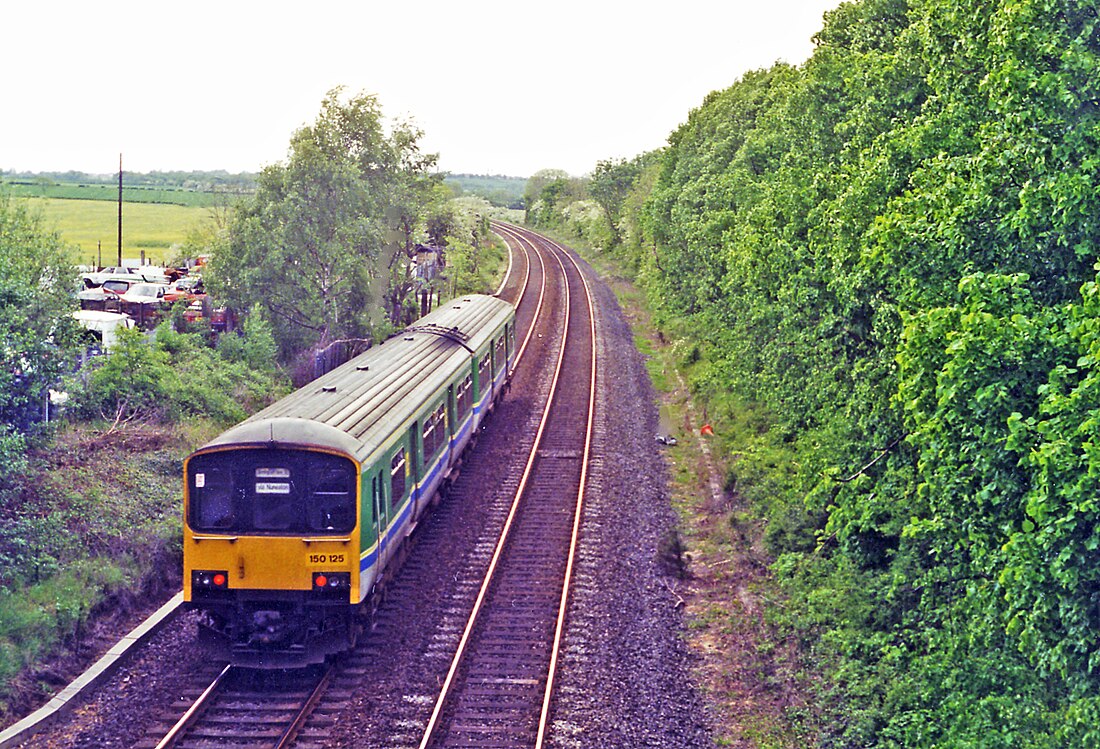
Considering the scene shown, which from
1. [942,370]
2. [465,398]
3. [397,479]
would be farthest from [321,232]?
[942,370]

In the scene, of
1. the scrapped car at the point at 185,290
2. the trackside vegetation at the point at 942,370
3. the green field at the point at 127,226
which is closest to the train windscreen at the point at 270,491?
the trackside vegetation at the point at 942,370

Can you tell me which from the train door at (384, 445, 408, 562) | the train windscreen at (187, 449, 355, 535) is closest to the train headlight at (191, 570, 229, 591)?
the train windscreen at (187, 449, 355, 535)

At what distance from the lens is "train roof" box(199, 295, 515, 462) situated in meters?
12.2

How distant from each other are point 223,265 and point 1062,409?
2223cm

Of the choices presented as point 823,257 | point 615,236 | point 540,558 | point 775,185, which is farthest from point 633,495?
point 615,236

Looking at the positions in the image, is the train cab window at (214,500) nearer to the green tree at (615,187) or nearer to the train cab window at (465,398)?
the train cab window at (465,398)

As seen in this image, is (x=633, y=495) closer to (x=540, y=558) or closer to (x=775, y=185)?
(x=540, y=558)

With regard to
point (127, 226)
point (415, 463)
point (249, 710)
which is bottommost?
point (249, 710)

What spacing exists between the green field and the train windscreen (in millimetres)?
46035

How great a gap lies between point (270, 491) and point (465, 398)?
9013 millimetres

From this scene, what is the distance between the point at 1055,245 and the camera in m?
8.66

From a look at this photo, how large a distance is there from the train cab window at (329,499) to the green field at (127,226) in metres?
46.4

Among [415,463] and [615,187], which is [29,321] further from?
[615,187]

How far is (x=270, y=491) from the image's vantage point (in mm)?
12094
